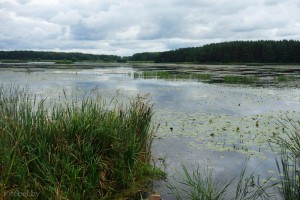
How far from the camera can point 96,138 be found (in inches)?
234

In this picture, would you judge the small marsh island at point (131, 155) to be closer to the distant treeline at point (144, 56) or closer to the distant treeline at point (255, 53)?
the distant treeline at point (255, 53)

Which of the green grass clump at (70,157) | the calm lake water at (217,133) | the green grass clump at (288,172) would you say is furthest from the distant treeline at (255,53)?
the green grass clump at (70,157)

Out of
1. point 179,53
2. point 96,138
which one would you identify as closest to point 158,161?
point 96,138

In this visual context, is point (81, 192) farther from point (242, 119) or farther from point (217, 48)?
point (217, 48)

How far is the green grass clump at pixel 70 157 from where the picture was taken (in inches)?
196

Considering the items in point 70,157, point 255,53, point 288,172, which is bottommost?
point 288,172

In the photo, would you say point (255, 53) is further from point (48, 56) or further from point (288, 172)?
point (48, 56)

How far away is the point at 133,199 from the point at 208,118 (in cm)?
787

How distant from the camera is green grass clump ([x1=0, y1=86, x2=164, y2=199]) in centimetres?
497

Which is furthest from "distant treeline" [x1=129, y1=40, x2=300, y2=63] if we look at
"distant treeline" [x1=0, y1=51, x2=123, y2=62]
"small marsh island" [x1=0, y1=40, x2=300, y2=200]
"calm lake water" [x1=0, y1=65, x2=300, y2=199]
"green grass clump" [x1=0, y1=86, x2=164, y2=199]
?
"green grass clump" [x1=0, y1=86, x2=164, y2=199]

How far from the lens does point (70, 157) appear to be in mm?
5578

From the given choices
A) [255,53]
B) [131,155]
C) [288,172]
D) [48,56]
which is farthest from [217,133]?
[48,56]

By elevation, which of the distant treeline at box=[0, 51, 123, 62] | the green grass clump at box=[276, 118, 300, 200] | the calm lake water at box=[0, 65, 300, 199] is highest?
the distant treeline at box=[0, 51, 123, 62]

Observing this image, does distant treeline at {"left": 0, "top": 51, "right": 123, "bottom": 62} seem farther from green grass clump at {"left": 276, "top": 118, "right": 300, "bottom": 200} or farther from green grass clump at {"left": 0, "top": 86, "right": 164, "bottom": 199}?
green grass clump at {"left": 276, "top": 118, "right": 300, "bottom": 200}
